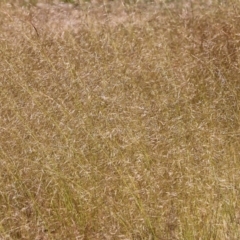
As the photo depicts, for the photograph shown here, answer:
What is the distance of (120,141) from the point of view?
11.1 ft

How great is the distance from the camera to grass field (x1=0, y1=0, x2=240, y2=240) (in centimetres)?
283

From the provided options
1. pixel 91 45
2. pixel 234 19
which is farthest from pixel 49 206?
pixel 234 19

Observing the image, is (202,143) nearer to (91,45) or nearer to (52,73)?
(52,73)

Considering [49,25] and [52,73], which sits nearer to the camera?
[52,73]

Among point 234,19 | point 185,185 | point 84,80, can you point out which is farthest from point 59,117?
point 234,19

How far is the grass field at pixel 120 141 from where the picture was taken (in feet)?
9.30

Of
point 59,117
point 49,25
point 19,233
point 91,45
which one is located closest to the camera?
point 19,233

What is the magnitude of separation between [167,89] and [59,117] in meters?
0.69

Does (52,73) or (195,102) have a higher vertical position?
(52,73)

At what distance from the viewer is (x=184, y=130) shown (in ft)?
10.6

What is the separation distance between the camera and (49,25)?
536cm

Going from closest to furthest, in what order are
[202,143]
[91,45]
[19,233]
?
[19,233] → [202,143] → [91,45]

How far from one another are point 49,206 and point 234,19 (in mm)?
2208

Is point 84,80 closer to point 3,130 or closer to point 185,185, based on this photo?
point 3,130
